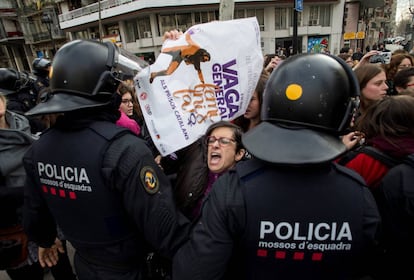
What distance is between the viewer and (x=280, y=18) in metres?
25.9

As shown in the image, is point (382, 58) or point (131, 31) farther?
point (131, 31)

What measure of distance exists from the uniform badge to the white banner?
1.25ft

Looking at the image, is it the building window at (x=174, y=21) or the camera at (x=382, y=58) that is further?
the building window at (x=174, y=21)

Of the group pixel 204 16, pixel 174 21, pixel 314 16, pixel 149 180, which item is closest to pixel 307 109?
pixel 149 180

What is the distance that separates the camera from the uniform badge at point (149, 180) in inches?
50.7

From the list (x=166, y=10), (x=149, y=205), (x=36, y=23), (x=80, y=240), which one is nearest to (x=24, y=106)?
(x=80, y=240)

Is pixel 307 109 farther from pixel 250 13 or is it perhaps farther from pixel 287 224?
pixel 250 13

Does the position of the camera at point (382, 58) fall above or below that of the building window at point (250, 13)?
below

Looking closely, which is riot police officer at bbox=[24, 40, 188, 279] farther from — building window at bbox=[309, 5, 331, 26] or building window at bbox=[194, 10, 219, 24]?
building window at bbox=[309, 5, 331, 26]

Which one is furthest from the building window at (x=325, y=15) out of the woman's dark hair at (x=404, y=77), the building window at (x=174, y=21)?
the woman's dark hair at (x=404, y=77)

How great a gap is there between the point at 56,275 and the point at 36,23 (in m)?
40.8

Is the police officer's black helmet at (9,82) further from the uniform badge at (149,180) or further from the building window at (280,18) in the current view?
the building window at (280,18)

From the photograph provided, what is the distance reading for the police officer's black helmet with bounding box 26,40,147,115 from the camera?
1346mm

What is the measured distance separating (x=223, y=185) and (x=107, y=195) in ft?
2.03
